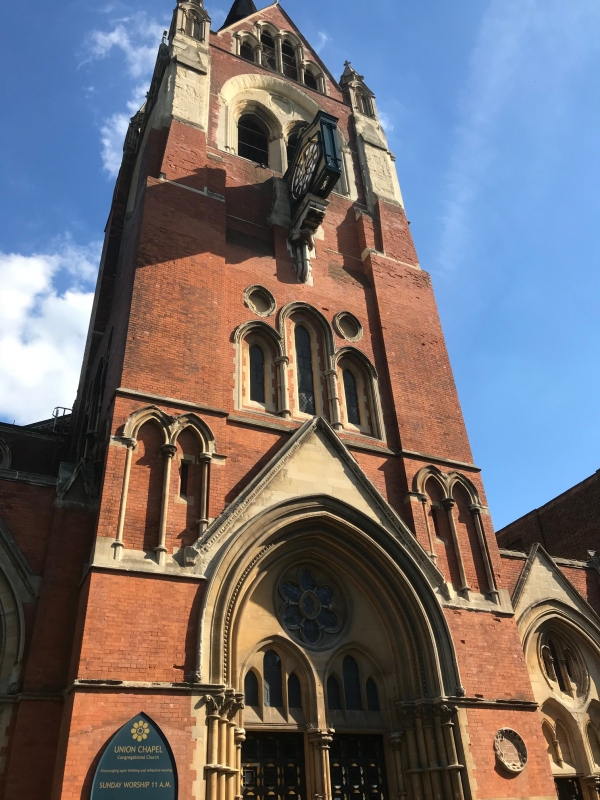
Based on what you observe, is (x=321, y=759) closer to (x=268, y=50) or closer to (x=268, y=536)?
(x=268, y=536)

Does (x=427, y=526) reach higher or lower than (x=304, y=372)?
lower

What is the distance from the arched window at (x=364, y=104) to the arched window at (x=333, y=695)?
19.4m

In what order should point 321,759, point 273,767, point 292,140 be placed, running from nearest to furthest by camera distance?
point 273,767 < point 321,759 < point 292,140

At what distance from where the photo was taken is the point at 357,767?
11688 mm

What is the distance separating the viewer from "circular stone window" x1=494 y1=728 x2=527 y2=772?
11.7 m

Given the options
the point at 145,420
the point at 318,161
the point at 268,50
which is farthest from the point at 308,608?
the point at 268,50

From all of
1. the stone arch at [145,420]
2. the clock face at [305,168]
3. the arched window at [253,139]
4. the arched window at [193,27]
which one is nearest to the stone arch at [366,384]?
the clock face at [305,168]

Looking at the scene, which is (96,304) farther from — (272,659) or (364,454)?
(272,659)

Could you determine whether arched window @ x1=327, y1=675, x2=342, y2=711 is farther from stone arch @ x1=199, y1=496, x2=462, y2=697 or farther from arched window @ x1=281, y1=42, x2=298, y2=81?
arched window @ x1=281, y1=42, x2=298, y2=81

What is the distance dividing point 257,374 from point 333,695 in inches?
271

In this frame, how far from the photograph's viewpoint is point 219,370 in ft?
45.5

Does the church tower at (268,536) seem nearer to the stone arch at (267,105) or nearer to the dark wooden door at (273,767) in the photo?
the dark wooden door at (273,767)

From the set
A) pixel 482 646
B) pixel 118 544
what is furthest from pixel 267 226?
pixel 482 646

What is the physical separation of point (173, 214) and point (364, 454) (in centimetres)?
721
